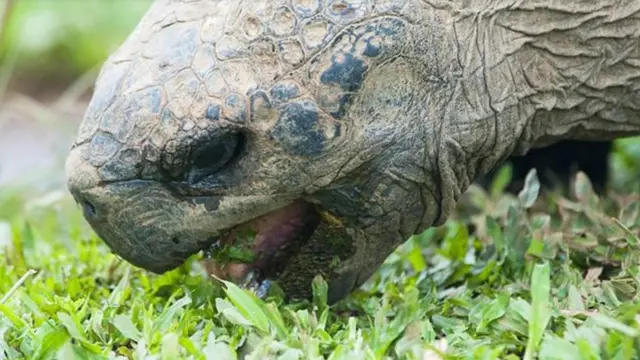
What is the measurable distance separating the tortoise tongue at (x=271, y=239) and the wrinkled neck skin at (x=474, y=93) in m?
0.09

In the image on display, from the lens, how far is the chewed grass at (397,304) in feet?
5.75

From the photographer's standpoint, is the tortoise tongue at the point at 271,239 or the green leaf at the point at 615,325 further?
the tortoise tongue at the point at 271,239

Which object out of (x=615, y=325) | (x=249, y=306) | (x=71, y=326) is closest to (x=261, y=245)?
(x=249, y=306)

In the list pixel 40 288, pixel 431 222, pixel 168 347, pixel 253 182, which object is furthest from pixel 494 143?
pixel 40 288

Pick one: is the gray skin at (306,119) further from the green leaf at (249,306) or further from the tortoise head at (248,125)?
the green leaf at (249,306)

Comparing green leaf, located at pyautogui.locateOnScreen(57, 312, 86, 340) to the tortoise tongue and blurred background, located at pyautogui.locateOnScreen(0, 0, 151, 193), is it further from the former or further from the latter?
blurred background, located at pyautogui.locateOnScreen(0, 0, 151, 193)

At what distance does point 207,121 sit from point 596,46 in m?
0.72

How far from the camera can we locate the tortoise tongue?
79.4 inches

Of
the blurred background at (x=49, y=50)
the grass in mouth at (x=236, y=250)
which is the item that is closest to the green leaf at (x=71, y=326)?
the grass in mouth at (x=236, y=250)

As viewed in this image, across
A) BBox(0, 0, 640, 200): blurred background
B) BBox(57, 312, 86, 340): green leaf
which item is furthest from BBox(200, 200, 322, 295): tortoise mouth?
BBox(0, 0, 640, 200): blurred background

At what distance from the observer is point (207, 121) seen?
184 centimetres

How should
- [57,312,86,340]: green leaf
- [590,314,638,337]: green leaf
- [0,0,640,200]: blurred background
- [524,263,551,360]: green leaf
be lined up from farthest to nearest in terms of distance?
[0,0,640,200]: blurred background, [57,312,86,340]: green leaf, [524,263,551,360]: green leaf, [590,314,638,337]: green leaf

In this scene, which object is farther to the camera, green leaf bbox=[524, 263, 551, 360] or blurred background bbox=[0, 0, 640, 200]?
blurred background bbox=[0, 0, 640, 200]

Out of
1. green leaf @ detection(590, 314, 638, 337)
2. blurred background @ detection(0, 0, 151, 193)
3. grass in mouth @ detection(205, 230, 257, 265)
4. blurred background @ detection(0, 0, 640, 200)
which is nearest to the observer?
green leaf @ detection(590, 314, 638, 337)
